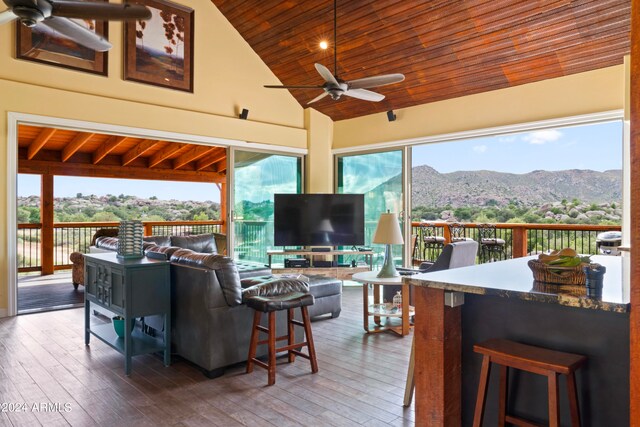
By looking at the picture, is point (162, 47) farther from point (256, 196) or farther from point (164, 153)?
point (164, 153)

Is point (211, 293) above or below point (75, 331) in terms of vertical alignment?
above

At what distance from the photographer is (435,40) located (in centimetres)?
534

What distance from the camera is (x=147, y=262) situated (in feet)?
11.3

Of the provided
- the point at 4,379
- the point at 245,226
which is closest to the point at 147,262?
the point at 4,379

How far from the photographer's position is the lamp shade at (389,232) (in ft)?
14.0

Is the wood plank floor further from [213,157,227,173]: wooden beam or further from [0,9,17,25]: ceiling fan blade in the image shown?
[213,157,227,173]: wooden beam

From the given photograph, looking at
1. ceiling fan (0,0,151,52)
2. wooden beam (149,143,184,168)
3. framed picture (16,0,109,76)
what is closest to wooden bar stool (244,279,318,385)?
ceiling fan (0,0,151,52)

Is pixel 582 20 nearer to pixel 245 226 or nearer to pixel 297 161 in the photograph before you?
pixel 297 161

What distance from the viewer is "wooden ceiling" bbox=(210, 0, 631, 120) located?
14.8 feet

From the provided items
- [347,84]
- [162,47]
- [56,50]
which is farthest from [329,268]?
[56,50]

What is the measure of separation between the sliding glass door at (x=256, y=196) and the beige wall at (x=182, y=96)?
317mm

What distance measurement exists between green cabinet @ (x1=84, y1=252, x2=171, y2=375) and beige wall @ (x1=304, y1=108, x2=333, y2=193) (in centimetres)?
421

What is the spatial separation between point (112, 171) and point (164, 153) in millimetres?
1227

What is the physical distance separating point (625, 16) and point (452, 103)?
88.2 inches
